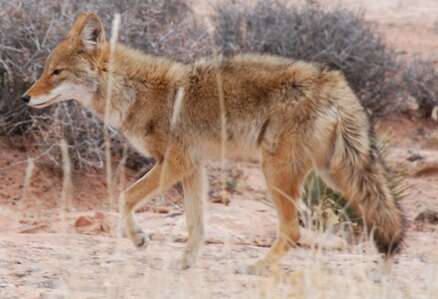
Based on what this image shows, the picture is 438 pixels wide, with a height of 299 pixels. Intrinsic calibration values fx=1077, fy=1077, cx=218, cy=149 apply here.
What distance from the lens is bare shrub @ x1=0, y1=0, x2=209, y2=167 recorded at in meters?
10.5

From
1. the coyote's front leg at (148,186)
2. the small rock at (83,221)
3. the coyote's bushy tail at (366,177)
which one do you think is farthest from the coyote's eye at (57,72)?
the coyote's bushy tail at (366,177)

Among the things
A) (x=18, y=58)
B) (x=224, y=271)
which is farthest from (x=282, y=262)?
(x=18, y=58)

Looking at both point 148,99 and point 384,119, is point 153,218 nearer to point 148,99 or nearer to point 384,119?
point 148,99

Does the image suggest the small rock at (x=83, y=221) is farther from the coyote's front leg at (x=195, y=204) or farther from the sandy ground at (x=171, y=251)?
the coyote's front leg at (x=195, y=204)

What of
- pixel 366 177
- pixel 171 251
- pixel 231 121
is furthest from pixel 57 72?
pixel 366 177

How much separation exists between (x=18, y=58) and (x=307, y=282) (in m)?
5.93

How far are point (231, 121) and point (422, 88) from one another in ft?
30.9

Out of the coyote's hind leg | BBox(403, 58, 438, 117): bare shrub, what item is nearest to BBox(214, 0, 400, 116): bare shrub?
BBox(403, 58, 438, 117): bare shrub

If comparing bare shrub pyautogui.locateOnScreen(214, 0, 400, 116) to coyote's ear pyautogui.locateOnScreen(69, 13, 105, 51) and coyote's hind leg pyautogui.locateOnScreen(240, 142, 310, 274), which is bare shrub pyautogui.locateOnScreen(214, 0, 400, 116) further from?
coyote's hind leg pyautogui.locateOnScreen(240, 142, 310, 274)

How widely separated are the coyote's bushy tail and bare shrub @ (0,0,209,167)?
166 inches

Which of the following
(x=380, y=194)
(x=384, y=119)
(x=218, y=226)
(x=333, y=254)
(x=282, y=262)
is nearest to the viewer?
(x=380, y=194)

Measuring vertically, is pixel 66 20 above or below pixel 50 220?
above

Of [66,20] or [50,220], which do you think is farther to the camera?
[66,20]

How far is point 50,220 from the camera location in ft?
30.7
